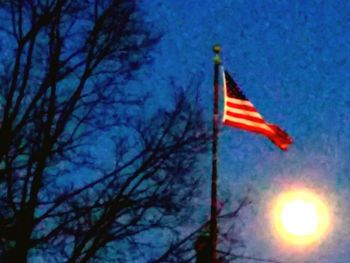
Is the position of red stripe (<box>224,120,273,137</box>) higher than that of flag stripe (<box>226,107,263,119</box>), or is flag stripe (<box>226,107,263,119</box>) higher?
flag stripe (<box>226,107,263,119</box>)

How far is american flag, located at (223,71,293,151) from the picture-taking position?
13367mm

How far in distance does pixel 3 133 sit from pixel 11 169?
706 millimetres

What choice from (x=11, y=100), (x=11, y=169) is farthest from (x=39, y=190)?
(x=11, y=100)

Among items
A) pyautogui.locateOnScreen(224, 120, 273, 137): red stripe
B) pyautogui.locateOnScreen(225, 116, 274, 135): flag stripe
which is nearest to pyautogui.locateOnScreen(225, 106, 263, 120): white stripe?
pyautogui.locateOnScreen(225, 116, 274, 135): flag stripe

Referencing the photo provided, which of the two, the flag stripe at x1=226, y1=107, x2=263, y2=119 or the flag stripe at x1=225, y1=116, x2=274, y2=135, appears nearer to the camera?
the flag stripe at x1=225, y1=116, x2=274, y2=135

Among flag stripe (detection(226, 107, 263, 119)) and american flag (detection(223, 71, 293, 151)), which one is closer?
american flag (detection(223, 71, 293, 151))

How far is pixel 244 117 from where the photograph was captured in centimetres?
1344

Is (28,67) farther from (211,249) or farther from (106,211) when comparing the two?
(211,249)

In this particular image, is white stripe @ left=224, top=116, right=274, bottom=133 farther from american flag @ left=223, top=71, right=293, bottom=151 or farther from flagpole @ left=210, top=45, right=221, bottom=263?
flagpole @ left=210, top=45, right=221, bottom=263

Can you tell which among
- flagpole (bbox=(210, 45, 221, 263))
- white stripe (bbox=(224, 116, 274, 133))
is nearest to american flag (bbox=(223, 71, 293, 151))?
white stripe (bbox=(224, 116, 274, 133))

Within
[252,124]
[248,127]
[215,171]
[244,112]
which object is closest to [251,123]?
[252,124]

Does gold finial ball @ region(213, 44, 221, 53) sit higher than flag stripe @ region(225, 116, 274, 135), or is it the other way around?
gold finial ball @ region(213, 44, 221, 53)

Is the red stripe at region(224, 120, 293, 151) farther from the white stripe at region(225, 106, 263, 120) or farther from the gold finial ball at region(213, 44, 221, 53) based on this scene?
the gold finial ball at region(213, 44, 221, 53)

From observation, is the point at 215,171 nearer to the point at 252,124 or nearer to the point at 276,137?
the point at 252,124
